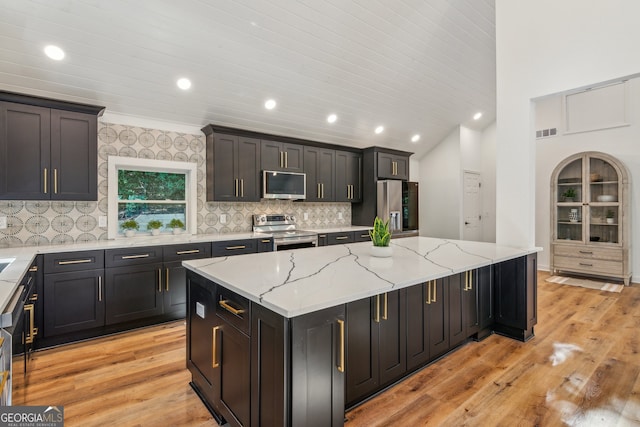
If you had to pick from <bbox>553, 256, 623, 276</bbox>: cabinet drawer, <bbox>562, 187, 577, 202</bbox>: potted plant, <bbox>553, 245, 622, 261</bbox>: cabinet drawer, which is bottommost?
<bbox>553, 256, 623, 276</bbox>: cabinet drawer

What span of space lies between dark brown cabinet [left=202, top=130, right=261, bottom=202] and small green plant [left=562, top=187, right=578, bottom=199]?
17.4 feet

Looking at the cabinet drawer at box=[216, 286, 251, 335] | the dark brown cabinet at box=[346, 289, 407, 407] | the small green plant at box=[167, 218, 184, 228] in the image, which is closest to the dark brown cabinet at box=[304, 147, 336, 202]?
the small green plant at box=[167, 218, 184, 228]

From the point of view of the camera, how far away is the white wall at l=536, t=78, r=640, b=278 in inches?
199

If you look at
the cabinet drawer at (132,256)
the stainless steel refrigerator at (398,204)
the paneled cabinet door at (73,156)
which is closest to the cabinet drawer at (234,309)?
the cabinet drawer at (132,256)

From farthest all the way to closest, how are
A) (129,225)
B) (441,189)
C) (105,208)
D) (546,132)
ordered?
(441,189) < (546,132) < (129,225) < (105,208)

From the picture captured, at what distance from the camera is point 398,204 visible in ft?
19.4

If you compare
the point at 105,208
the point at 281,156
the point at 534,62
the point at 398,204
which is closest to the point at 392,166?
the point at 398,204

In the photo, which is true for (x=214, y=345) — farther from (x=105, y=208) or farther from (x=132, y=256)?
(x=105, y=208)

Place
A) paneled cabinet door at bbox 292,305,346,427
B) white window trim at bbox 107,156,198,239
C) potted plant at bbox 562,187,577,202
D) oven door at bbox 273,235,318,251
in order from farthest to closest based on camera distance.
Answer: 1. potted plant at bbox 562,187,577,202
2. oven door at bbox 273,235,318,251
3. white window trim at bbox 107,156,198,239
4. paneled cabinet door at bbox 292,305,346,427

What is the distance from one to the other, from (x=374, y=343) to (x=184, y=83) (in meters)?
3.33

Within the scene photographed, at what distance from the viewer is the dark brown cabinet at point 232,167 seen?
4168 mm

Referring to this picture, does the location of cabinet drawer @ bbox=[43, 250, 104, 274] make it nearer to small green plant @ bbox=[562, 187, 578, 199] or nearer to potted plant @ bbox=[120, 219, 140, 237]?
potted plant @ bbox=[120, 219, 140, 237]

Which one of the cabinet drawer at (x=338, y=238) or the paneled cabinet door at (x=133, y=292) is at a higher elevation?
the cabinet drawer at (x=338, y=238)

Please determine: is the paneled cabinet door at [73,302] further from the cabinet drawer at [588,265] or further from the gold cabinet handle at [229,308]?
the cabinet drawer at [588,265]
